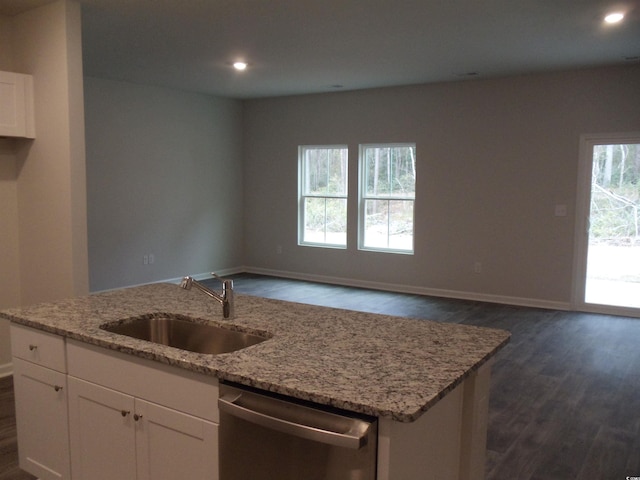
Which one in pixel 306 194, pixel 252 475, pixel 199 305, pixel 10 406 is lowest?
pixel 10 406

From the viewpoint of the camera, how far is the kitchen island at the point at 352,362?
5.03 ft

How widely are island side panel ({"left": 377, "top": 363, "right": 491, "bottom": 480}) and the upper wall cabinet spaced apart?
3.39 meters

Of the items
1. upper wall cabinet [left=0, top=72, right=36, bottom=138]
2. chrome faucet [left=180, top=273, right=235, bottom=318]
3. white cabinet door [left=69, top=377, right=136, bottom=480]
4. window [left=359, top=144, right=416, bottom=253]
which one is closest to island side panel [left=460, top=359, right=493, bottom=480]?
chrome faucet [left=180, top=273, right=235, bottom=318]

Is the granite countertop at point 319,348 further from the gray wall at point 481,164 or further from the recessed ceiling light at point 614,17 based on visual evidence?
the gray wall at point 481,164

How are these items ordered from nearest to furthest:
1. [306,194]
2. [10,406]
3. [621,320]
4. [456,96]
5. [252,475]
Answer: [252,475]
[10,406]
[621,320]
[456,96]
[306,194]

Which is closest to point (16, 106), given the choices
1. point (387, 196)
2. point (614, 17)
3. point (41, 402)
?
point (41, 402)

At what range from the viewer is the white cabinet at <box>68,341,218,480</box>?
183 centimetres

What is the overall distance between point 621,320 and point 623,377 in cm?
192

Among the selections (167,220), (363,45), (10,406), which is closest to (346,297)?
(167,220)

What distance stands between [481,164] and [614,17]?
2702 mm

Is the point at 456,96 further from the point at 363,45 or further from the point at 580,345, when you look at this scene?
the point at 580,345

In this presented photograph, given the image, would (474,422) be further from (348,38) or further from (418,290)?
(418,290)

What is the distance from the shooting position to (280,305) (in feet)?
8.56

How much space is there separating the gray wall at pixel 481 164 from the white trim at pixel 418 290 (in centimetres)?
2
